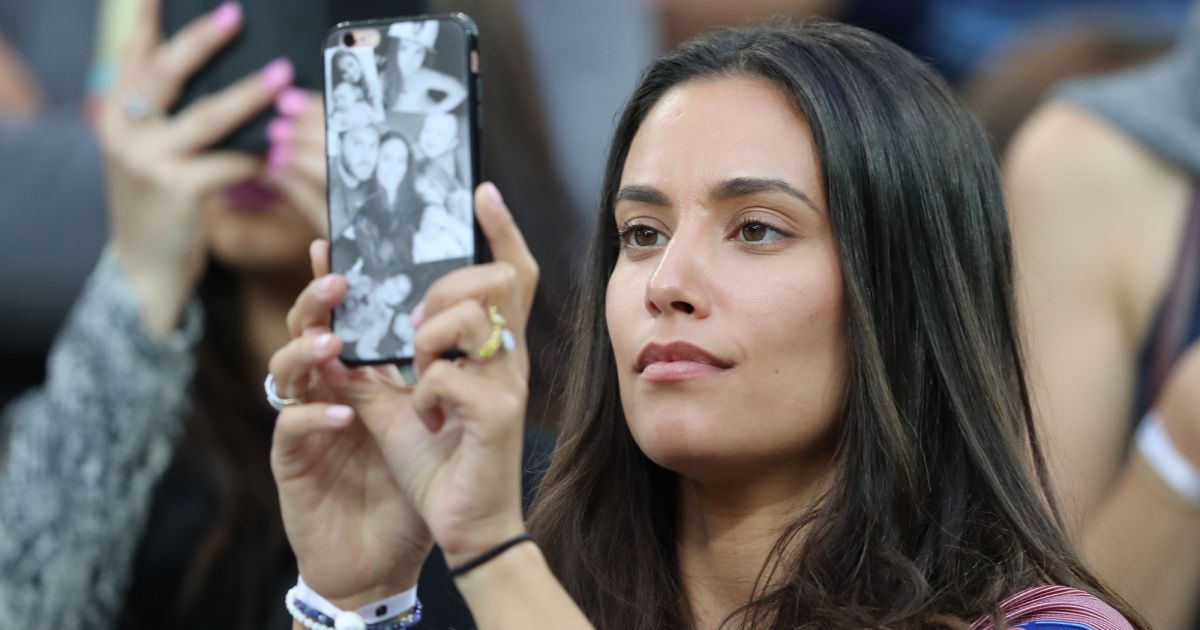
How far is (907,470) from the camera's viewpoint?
2.28 m

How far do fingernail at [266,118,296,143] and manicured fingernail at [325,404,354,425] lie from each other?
1280 mm

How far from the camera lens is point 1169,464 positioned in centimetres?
334

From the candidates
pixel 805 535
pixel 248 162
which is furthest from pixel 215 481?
pixel 805 535

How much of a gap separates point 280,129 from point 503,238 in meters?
1.41

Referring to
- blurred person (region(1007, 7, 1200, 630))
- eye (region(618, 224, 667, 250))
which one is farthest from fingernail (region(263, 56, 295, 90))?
blurred person (region(1007, 7, 1200, 630))

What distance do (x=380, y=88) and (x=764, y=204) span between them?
0.50 m

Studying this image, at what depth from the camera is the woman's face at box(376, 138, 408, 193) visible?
208 cm

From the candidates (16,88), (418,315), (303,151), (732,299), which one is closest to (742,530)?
(732,299)

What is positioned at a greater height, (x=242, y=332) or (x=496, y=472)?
(x=496, y=472)

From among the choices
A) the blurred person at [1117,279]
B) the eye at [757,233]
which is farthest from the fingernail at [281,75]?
the blurred person at [1117,279]

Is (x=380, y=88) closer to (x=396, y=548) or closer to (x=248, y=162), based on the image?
(x=396, y=548)

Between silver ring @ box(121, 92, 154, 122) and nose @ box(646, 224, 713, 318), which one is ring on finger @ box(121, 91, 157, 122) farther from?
nose @ box(646, 224, 713, 318)

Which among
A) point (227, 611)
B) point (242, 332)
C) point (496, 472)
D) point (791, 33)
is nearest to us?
point (496, 472)

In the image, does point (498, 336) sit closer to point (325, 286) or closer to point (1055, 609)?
point (325, 286)
